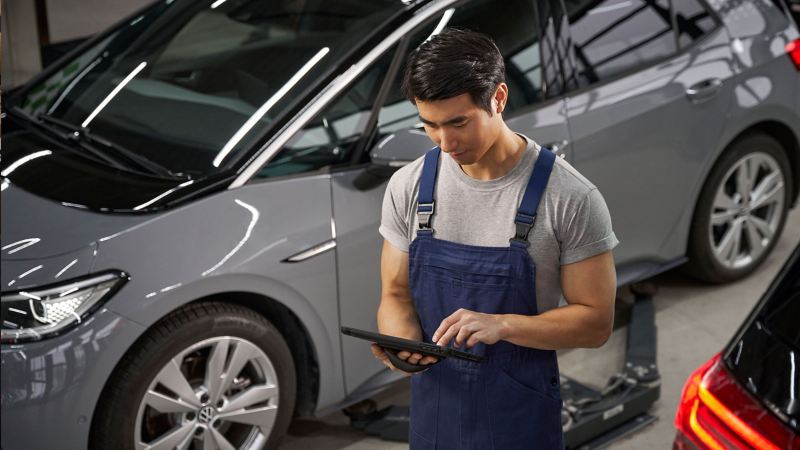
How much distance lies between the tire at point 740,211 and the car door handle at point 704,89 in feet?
1.06

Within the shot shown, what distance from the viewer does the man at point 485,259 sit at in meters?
1.86

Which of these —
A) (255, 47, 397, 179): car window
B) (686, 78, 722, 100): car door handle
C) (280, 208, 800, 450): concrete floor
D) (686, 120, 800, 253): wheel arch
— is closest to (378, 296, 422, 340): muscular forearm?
(255, 47, 397, 179): car window

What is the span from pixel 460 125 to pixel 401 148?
109 cm

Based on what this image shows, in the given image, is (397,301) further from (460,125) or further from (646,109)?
(646,109)

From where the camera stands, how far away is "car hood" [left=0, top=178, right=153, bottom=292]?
9.01 feet

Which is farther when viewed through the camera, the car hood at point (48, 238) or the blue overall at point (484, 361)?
the car hood at point (48, 238)

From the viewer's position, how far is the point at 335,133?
3.14m

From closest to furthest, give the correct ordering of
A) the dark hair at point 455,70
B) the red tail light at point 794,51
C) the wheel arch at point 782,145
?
1. the dark hair at point 455,70
2. the wheel arch at point 782,145
3. the red tail light at point 794,51

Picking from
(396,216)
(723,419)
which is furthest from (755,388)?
(396,216)

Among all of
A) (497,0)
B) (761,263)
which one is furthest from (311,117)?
(761,263)

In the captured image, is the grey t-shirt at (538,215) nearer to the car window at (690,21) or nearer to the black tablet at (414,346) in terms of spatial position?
the black tablet at (414,346)

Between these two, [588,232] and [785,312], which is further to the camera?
[785,312]

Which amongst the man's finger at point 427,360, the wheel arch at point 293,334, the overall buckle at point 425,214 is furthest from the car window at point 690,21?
the man's finger at point 427,360

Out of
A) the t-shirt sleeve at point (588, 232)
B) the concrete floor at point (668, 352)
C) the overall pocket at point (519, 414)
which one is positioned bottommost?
the concrete floor at point (668, 352)
